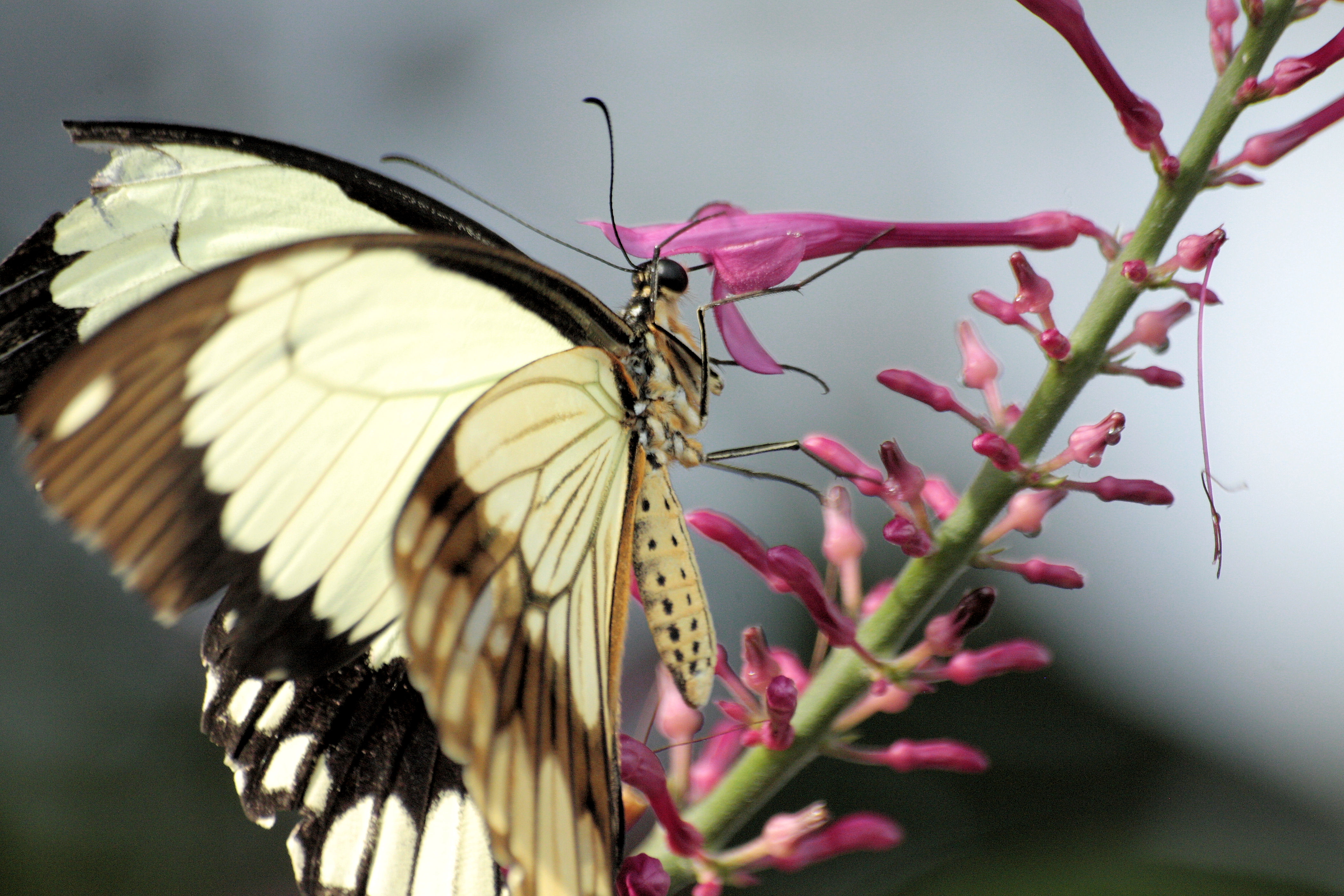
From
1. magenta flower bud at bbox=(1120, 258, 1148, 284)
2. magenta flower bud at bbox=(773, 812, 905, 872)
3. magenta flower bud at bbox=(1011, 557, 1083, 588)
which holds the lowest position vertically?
magenta flower bud at bbox=(773, 812, 905, 872)

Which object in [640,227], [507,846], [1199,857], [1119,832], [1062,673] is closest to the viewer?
[507,846]

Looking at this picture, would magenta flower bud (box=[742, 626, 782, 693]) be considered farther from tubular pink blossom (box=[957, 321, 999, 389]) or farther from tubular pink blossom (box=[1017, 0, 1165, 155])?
tubular pink blossom (box=[1017, 0, 1165, 155])

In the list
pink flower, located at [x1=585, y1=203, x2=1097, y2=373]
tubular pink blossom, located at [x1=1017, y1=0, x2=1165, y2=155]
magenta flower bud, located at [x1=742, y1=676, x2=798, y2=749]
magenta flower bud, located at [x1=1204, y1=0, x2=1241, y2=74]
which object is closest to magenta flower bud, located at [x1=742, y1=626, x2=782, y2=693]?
magenta flower bud, located at [x1=742, y1=676, x2=798, y2=749]

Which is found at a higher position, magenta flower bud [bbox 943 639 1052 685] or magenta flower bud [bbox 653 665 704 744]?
magenta flower bud [bbox 653 665 704 744]

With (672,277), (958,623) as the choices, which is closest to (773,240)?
(672,277)

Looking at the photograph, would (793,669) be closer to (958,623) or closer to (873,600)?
(873,600)

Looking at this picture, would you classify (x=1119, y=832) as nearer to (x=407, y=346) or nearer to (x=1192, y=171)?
(x=1192, y=171)

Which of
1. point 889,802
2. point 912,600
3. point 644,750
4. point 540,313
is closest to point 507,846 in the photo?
point 644,750
